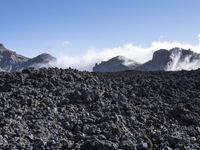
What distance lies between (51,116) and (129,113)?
9.91ft

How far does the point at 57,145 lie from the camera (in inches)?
544

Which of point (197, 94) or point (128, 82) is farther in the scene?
point (128, 82)

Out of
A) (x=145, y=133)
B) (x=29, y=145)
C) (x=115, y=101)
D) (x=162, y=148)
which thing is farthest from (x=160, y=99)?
(x=29, y=145)

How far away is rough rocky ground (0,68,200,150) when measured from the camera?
1430 centimetres

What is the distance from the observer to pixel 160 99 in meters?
20.4

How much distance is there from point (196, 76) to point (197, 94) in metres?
4.73

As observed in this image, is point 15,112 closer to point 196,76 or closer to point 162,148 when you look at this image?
point 162,148

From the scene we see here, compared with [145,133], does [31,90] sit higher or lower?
higher

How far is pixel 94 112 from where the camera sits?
1697 cm

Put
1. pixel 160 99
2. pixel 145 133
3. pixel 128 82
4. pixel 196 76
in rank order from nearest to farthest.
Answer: pixel 145 133 → pixel 160 99 → pixel 128 82 → pixel 196 76

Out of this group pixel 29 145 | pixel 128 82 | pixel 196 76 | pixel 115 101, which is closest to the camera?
pixel 29 145

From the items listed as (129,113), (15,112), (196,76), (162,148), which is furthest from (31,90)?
(196,76)

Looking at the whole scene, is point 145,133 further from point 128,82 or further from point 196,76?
point 196,76

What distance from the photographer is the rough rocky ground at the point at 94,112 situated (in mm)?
14305
